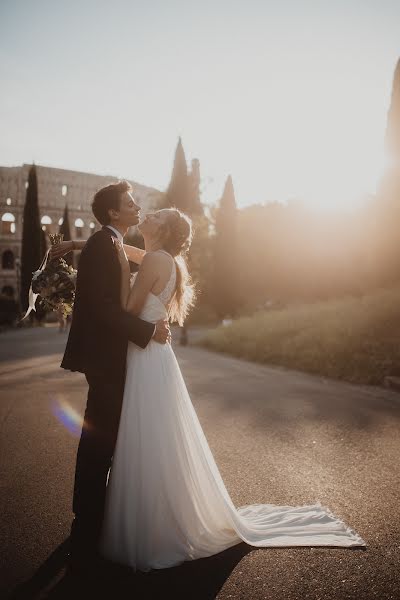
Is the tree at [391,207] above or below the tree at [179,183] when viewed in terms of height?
below

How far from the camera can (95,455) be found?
9.59ft

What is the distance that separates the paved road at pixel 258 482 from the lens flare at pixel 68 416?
5 centimetres

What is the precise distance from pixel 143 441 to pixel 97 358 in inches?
24.9

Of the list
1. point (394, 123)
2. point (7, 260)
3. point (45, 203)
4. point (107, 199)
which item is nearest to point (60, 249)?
point (107, 199)

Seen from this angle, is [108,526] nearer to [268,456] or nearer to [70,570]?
[70,570]

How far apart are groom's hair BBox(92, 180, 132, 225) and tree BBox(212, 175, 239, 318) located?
118 ft

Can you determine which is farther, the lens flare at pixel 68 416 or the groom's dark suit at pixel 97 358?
the lens flare at pixel 68 416

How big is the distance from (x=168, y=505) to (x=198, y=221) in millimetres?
25592

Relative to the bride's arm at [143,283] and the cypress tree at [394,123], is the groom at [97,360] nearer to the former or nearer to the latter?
the bride's arm at [143,283]

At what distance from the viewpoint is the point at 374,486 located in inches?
160

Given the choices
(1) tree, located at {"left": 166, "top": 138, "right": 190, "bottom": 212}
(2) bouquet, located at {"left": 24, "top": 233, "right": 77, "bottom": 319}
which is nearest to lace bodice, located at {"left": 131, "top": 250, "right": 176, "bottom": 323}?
(2) bouquet, located at {"left": 24, "top": 233, "right": 77, "bottom": 319}

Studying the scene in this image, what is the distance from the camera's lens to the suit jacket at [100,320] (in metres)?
2.84

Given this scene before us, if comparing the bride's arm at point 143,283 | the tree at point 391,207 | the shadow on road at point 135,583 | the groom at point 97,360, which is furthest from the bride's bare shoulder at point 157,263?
the tree at point 391,207

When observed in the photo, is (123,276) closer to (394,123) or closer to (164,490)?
(164,490)
